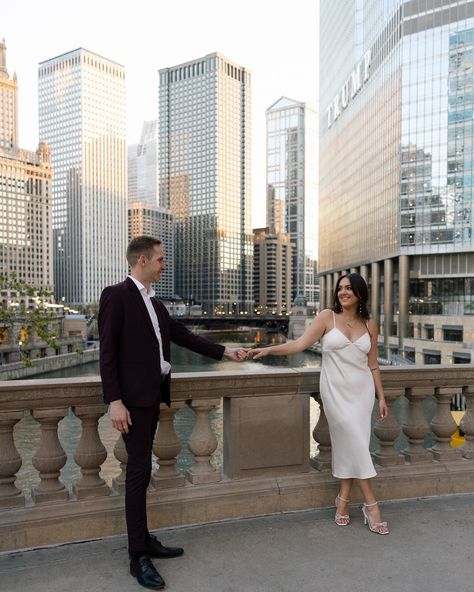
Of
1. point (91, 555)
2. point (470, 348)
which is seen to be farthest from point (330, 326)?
point (470, 348)

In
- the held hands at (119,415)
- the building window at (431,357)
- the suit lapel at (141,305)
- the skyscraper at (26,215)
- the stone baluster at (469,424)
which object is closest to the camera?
the held hands at (119,415)

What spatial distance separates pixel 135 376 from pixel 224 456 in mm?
1488

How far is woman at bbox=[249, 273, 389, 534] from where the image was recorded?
4.37m

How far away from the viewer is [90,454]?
4156 mm

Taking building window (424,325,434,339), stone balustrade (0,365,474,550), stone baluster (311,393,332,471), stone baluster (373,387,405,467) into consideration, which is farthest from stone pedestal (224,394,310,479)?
building window (424,325,434,339)

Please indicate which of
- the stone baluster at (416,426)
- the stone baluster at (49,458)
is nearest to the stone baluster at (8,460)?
the stone baluster at (49,458)

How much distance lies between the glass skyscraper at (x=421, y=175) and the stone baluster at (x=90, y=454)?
52.0 metres

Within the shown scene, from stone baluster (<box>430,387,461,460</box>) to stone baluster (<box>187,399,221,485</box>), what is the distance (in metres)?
2.15

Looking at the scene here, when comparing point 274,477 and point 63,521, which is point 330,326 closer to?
point 274,477

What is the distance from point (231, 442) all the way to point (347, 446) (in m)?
0.96

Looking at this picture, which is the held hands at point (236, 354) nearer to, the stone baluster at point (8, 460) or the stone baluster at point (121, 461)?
the stone baluster at point (121, 461)

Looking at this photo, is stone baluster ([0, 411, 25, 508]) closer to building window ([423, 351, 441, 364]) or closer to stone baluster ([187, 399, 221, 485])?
stone baluster ([187, 399, 221, 485])

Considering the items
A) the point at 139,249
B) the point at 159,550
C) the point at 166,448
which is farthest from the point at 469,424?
the point at 139,249

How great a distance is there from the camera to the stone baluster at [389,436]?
197 inches
